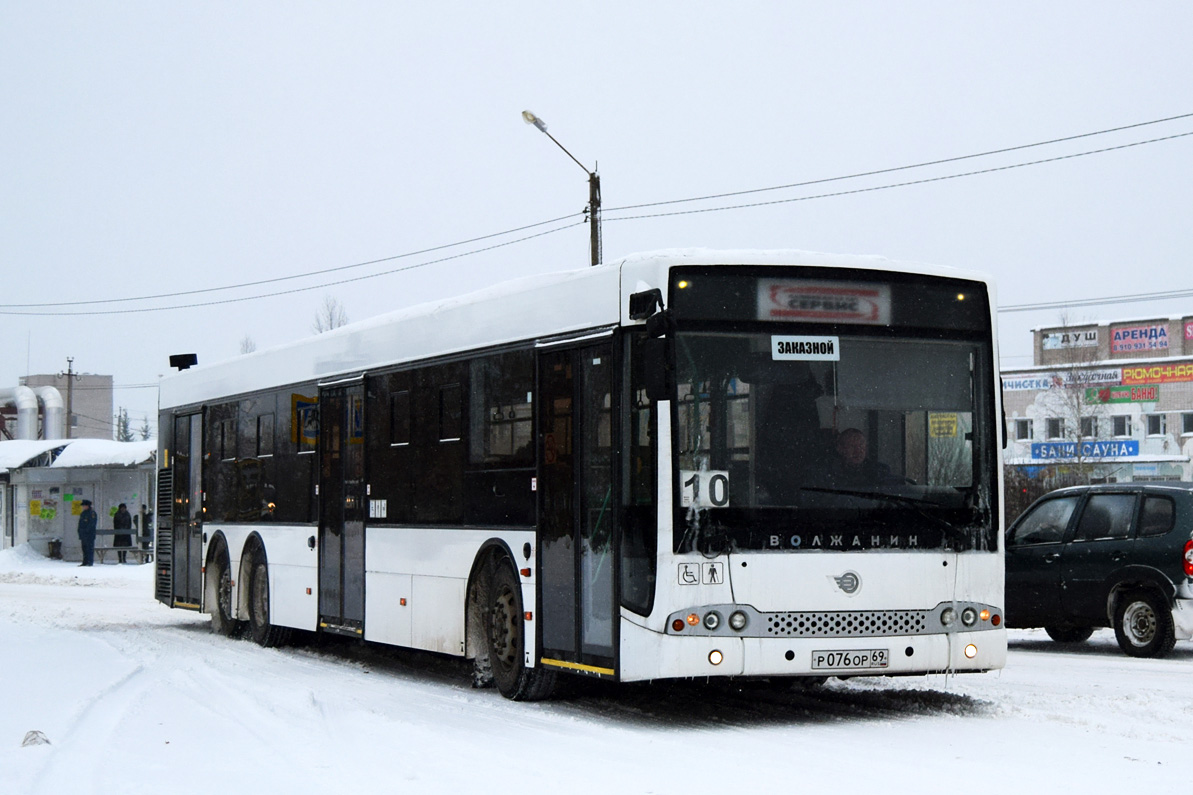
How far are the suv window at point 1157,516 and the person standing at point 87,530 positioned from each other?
31.3 m

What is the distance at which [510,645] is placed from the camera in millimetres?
12500

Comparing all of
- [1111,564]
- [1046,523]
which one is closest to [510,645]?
[1111,564]

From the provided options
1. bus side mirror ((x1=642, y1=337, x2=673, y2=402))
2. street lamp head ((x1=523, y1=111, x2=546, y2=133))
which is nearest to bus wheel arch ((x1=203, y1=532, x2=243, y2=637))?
bus side mirror ((x1=642, y1=337, x2=673, y2=402))

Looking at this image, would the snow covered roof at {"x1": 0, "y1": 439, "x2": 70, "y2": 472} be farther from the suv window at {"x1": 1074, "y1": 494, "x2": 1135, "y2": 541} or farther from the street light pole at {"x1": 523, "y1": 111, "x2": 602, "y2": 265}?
the suv window at {"x1": 1074, "y1": 494, "x2": 1135, "y2": 541}

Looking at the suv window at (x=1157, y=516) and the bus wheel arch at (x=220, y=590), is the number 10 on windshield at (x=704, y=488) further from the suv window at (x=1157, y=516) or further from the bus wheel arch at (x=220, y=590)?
the bus wheel arch at (x=220, y=590)

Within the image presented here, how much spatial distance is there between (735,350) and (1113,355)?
7519cm

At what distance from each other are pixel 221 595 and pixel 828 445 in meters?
A: 10.8

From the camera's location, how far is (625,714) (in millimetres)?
11664

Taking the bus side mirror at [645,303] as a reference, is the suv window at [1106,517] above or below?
below

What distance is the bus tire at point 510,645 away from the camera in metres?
12.3

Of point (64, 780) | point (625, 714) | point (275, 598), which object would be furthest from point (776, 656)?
point (275, 598)

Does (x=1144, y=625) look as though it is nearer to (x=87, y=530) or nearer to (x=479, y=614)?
(x=479, y=614)

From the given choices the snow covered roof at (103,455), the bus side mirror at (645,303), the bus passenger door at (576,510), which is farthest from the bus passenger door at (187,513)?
the snow covered roof at (103,455)

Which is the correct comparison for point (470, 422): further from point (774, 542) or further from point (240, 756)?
point (240, 756)
